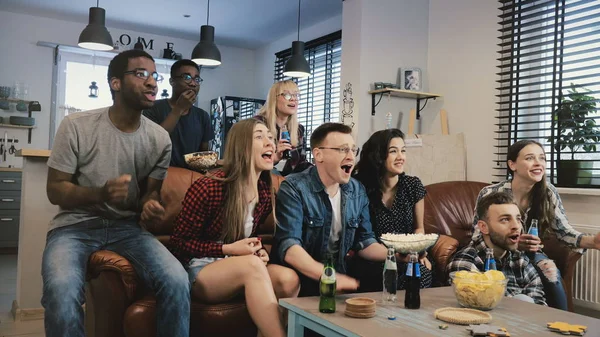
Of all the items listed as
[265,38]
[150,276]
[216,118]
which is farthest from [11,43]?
[150,276]

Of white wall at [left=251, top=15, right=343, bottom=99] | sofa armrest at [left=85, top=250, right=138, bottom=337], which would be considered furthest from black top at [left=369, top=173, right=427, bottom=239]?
white wall at [left=251, top=15, right=343, bottom=99]

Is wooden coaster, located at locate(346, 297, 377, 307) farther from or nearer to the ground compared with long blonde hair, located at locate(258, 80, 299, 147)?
nearer to the ground

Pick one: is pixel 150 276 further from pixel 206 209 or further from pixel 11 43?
pixel 11 43

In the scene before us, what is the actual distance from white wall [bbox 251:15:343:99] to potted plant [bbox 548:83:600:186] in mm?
3287

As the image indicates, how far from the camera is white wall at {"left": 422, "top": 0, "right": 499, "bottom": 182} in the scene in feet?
14.4

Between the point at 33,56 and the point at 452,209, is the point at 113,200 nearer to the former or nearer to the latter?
the point at 452,209

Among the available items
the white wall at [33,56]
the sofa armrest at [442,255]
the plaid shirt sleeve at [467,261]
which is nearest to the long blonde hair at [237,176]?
the plaid shirt sleeve at [467,261]

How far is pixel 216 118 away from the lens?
781 centimetres

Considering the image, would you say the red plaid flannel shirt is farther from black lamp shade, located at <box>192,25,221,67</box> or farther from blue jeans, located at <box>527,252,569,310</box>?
black lamp shade, located at <box>192,25,221,67</box>

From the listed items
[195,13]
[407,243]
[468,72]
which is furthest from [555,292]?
[195,13]

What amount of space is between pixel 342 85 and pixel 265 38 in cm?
314

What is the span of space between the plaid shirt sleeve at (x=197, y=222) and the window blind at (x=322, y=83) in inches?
162

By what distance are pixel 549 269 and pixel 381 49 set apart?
2671 mm

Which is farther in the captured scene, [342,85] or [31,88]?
[31,88]
